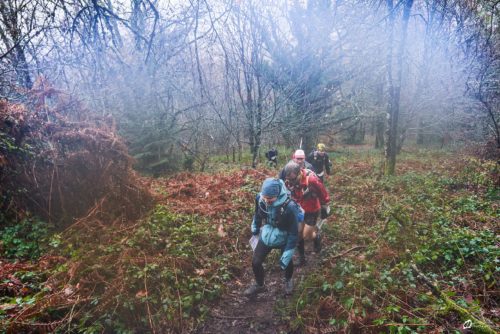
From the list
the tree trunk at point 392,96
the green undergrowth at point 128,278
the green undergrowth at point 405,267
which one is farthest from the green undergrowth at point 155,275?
the tree trunk at point 392,96

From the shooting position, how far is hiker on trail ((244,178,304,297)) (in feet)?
14.5

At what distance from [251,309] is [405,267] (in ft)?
8.48

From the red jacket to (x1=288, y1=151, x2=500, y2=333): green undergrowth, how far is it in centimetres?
112

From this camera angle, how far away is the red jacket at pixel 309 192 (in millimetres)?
5773

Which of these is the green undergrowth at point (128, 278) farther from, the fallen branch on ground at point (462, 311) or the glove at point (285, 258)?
the fallen branch on ground at point (462, 311)

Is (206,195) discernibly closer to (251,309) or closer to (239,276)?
(239,276)

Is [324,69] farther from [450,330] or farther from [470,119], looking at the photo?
[450,330]

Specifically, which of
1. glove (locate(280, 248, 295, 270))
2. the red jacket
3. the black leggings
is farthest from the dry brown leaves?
glove (locate(280, 248, 295, 270))

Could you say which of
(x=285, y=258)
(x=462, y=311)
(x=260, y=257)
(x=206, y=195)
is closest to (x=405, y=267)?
(x=462, y=311)

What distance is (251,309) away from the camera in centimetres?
486

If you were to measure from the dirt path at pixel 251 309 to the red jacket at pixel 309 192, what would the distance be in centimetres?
125

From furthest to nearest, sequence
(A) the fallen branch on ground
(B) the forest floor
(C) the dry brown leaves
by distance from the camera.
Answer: (C) the dry brown leaves, (B) the forest floor, (A) the fallen branch on ground

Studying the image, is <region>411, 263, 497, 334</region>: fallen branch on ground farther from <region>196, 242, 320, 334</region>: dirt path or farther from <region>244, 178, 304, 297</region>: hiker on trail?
<region>196, 242, 320, 334</region>: dirt path

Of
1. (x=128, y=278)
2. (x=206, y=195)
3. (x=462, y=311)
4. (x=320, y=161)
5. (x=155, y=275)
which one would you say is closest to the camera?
(x=462, y=311)
